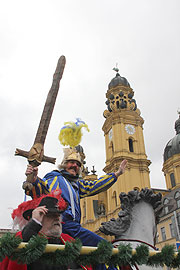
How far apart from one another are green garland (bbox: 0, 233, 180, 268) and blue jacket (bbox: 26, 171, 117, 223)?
100cm

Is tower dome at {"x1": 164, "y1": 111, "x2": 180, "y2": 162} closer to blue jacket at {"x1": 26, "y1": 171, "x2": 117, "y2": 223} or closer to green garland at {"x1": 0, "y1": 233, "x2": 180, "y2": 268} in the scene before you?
blue jacket at {"x1": 26, "y1": 171, "x2": 117, "y2": 223}

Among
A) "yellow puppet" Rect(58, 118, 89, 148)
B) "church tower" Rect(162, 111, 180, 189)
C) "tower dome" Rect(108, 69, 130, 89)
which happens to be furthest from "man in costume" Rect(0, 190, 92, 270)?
"church tower" Rect(162, 111, 180, 189)

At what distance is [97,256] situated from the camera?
2150mm

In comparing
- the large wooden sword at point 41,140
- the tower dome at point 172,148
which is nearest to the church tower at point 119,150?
the tower dome at point 172,148

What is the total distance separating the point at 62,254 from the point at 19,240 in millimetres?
344

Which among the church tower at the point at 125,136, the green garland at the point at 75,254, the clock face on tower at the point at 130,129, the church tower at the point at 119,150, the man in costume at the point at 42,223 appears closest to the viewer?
the green garland at the point at 75,254

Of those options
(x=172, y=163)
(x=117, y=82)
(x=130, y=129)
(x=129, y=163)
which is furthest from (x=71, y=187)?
(x=172, y=163)

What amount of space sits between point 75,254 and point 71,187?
1.47 meters

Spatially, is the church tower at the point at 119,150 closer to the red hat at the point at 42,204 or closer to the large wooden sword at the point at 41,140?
the large wooden sword at the point at 41,140

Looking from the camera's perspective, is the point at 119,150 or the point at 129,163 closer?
the point at 129,163

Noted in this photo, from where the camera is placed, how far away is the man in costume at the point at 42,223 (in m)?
2.27

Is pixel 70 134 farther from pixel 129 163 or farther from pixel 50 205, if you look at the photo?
pixel 129 163

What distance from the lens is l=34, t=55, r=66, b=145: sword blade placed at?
3.08 meters

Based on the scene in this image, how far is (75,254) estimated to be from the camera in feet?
6.83
